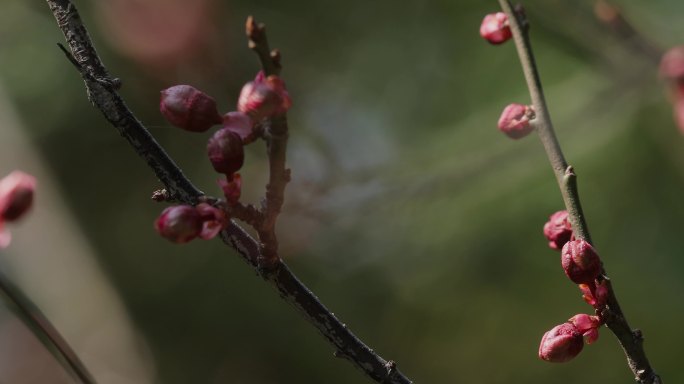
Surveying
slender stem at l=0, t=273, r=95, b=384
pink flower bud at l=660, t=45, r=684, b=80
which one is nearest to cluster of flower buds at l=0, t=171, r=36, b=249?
slender stem at l=0, t=273, r=95, b=384

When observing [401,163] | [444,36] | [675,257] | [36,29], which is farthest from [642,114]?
[36,29]

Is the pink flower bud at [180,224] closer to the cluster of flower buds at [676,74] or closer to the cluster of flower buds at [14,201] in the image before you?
the cluster of flower buds at [14,201]

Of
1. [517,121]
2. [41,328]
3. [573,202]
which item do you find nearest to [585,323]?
[573,202]

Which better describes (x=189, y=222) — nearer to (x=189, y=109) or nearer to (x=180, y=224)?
(x=180, y=224)

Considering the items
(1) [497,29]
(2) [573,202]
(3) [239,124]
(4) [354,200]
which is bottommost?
(4) [354,200]

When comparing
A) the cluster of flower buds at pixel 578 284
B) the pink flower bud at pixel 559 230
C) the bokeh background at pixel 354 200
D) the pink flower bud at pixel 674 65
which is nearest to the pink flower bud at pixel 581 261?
the cluster of flower buds at pixel 578 284
